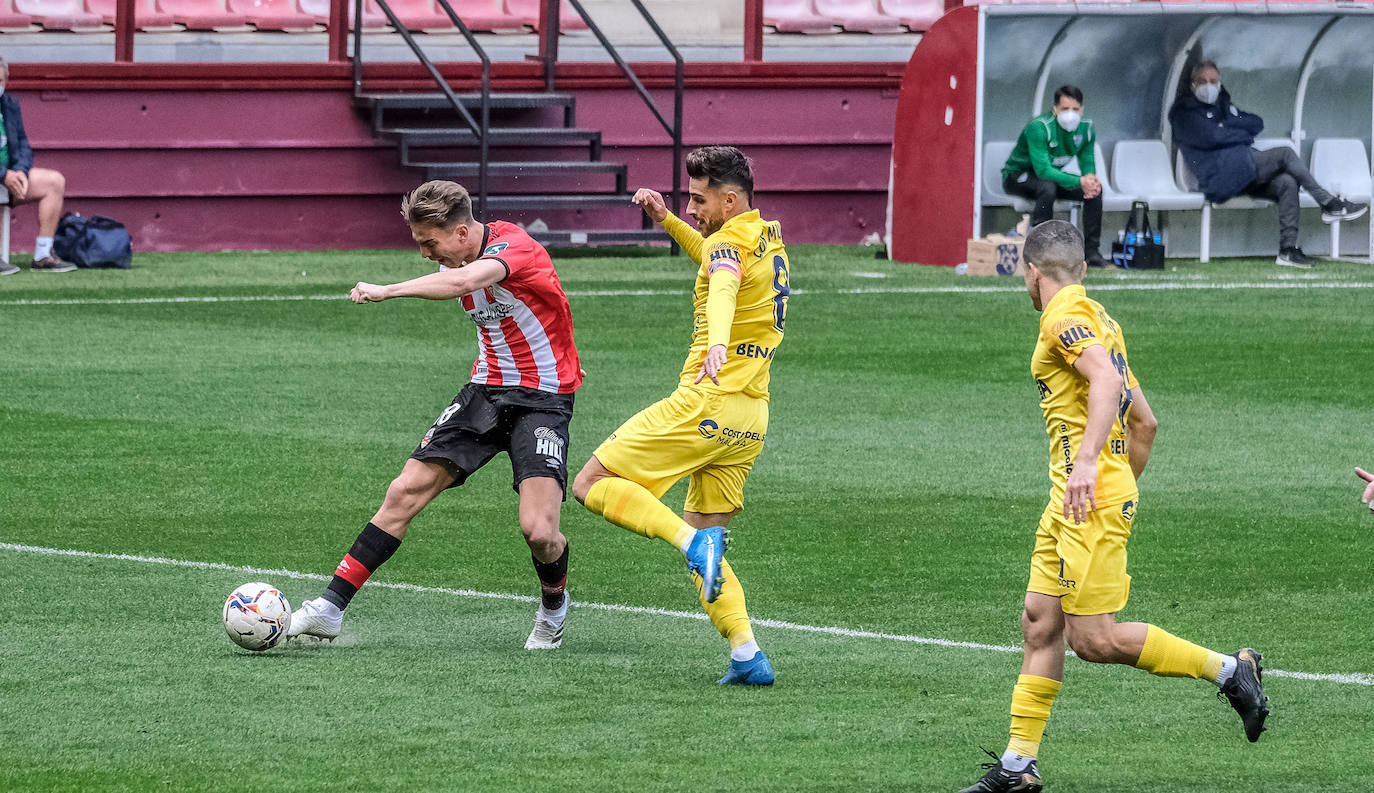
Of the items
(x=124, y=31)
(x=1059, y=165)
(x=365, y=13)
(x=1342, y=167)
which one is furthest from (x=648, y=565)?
(x=365, y=13)

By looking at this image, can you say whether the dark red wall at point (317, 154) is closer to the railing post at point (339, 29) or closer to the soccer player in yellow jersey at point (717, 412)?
the railing post at point (339, 29)

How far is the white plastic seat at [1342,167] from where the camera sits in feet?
72.8

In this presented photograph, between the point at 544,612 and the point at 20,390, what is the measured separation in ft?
22.5

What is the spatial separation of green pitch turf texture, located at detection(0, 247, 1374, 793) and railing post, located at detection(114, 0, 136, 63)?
4.47 m

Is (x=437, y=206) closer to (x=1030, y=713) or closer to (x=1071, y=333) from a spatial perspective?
(x=1071, y=333)

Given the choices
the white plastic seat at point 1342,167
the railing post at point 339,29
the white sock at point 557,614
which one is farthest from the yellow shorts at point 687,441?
the white plastic seat at point 1342,167

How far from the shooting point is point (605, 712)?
6.47m

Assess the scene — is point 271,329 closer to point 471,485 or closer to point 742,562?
point 471,485

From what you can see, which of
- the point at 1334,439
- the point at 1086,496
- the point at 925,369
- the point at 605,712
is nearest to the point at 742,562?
the point at 605,712

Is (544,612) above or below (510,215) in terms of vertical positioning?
below

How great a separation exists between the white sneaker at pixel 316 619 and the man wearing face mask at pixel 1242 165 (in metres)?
15.6

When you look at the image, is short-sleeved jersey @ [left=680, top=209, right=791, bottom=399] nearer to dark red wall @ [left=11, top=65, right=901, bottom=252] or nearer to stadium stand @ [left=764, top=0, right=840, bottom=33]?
dark red wall @ [left=11, top=65, right=901, bottom=252]

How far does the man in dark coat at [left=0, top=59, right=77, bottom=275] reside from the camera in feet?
60.3

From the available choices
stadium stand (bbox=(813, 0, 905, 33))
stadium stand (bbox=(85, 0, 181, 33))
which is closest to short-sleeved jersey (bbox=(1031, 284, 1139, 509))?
stadium stand (bbox=(85, 0, 181, 33))
